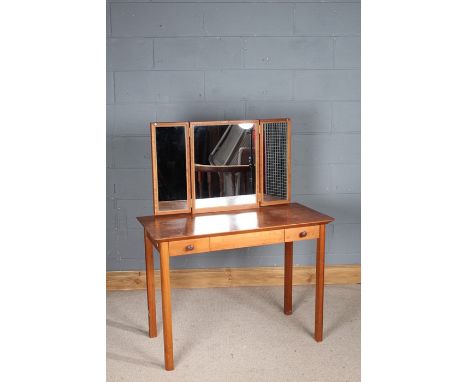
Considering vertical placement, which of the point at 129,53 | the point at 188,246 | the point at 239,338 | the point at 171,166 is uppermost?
the point at 129,53

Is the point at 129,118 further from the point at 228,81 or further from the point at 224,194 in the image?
the point at 224,194

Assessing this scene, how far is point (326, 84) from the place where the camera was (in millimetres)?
3227

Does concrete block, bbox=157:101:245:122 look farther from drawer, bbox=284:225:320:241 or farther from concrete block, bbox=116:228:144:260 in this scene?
drawer, bbox=284:225:320:241

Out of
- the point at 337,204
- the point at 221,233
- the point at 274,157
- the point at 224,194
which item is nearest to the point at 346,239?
the point at 337,204

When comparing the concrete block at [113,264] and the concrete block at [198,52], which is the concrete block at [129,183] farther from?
the concrete block at [198,52]

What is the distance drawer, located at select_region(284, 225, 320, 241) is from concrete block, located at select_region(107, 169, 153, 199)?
103 cm

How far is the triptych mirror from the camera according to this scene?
8.63ft

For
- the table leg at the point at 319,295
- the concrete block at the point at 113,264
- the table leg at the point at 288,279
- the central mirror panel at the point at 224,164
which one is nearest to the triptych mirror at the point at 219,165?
the central mirror panel at the point at 224,164

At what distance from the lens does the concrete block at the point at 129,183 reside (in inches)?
126

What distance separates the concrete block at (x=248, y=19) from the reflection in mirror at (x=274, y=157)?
0.66 metres

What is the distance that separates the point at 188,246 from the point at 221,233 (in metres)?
0.15
